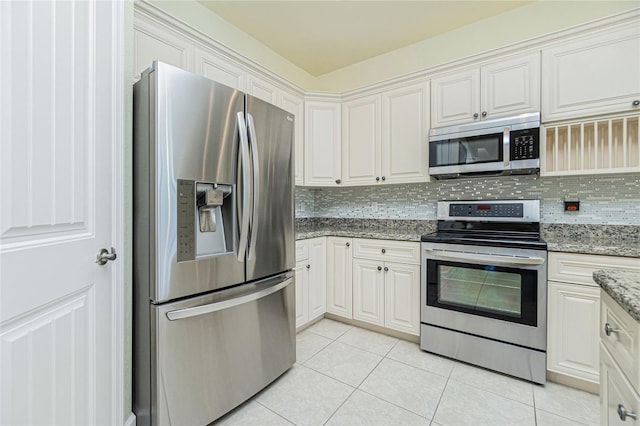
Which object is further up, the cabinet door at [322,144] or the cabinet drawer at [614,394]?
the cabinet door at [322,144]

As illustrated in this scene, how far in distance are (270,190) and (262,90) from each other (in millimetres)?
1153

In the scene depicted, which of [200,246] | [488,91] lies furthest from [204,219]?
[488,91]

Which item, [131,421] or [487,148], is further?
[487,148]

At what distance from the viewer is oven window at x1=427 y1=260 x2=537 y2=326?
1.86 metres

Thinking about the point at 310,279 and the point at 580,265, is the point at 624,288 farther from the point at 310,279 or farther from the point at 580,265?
the point at 310,279

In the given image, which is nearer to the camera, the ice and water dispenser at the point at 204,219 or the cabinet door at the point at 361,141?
the ice and water dispenser at the point at 204,219

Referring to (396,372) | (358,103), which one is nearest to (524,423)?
(396,372)

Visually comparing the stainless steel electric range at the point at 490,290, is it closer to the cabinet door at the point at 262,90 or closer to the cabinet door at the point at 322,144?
the cabinet door at the point at 322,144

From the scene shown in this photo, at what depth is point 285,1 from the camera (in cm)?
224

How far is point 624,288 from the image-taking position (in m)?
0.77

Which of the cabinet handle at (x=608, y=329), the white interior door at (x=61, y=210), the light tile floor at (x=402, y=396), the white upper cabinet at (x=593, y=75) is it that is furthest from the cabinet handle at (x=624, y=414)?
the white upper cabinet at (x=593, y=75)

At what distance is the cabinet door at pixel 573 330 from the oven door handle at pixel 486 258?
18cm

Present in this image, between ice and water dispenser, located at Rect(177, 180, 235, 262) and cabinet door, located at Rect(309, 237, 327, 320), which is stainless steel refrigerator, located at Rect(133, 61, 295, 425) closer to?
ice and water dispenser, located at Rect(177, 180, 235, 262)

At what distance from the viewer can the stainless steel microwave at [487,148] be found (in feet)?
6.50
